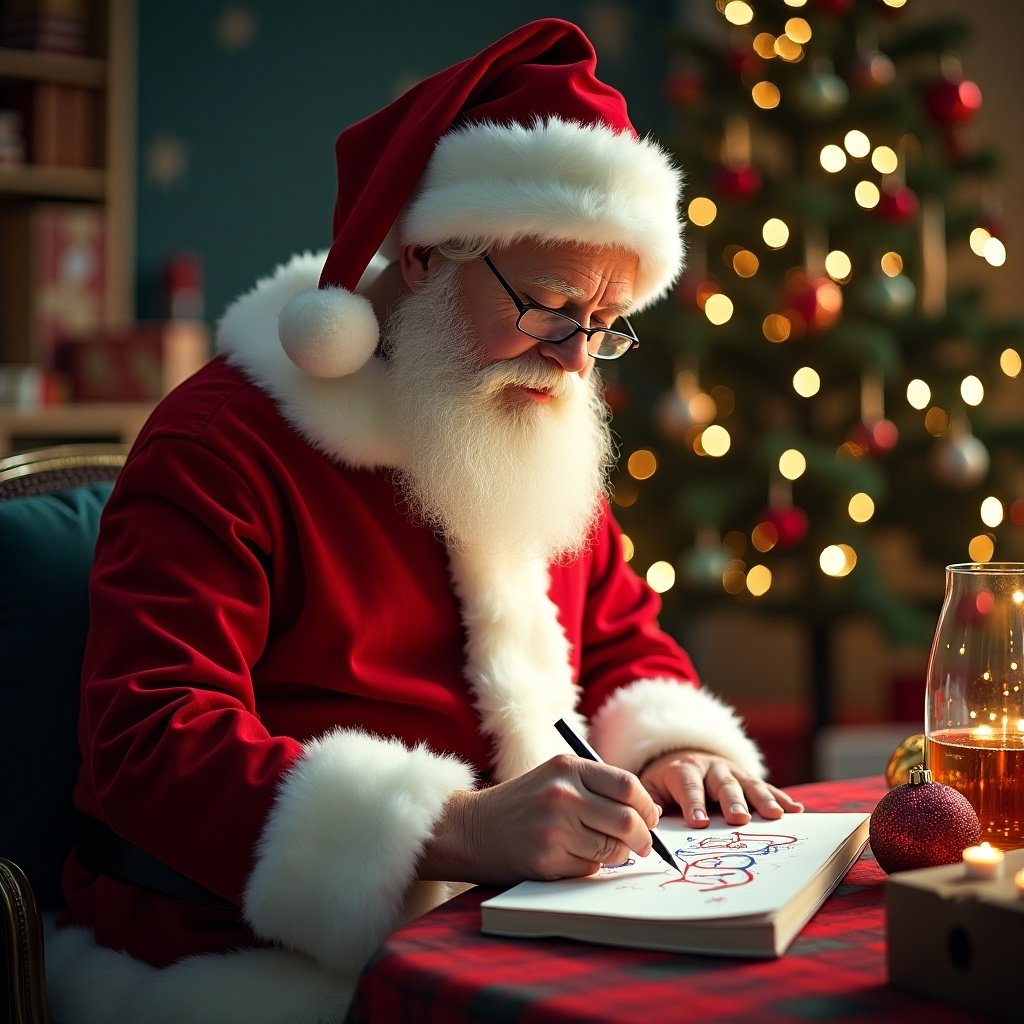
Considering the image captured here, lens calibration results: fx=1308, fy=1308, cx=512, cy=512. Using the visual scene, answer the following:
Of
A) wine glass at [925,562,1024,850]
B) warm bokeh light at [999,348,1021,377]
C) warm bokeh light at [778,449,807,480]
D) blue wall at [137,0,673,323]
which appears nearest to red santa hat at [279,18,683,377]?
wine glass at [925,562,1024,850]

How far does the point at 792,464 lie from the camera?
3324 millimetres

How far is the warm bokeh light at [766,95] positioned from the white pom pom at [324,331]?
2.32 m

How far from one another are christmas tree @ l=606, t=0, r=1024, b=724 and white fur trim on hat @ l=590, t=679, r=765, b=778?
1.73m

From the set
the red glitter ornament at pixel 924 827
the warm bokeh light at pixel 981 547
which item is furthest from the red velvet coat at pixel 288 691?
the warm bokeh light at pixel 981 547

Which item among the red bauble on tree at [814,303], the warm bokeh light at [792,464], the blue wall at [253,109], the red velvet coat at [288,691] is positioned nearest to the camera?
the red velvet coat at [288,691]

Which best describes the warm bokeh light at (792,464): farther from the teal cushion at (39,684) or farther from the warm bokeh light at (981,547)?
the teal cushion at (39,684)

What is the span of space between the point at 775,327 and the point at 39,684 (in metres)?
2.45

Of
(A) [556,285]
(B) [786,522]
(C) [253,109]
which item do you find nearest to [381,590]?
(A) [556,285]

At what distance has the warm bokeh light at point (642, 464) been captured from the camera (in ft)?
11.7

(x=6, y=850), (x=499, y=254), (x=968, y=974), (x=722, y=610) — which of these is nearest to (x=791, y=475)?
(x=722, y=610)

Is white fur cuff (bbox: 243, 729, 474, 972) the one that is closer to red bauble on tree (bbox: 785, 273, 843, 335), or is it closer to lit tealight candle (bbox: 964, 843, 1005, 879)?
lit tealight candle (bbox: 964, 843, 1005, 879)

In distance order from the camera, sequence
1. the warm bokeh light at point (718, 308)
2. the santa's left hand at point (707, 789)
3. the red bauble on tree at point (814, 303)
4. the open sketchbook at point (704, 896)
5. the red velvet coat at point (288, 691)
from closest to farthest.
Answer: the open sketchbook at point (704, 896), the red velvet coat at point (288, 691), the santa's left hand at point (707, 789), the red bauble on tree at point (814, 303), the warm bokeh light at point (718, 308)

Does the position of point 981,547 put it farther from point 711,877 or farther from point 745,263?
point 711,877

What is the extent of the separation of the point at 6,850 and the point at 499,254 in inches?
34.5
